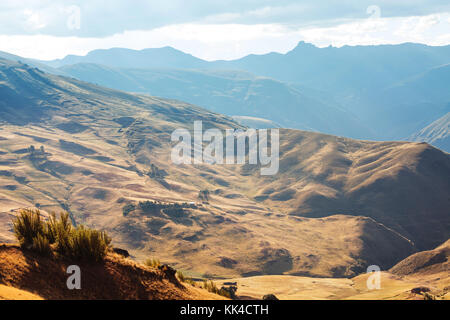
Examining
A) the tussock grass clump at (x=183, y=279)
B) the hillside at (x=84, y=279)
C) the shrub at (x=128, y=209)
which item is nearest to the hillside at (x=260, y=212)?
the shrub at (x=128, y=209)

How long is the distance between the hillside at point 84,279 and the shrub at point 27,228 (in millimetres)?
461

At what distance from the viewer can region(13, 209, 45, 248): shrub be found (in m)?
16.2

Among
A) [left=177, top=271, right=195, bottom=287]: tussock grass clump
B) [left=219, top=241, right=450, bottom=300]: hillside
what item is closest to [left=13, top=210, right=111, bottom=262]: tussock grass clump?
[left=177, top=271, right=195, bottom=287]: tussock grass clump

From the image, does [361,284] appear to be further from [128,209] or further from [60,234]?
[60,234]

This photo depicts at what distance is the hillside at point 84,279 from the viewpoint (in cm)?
1421

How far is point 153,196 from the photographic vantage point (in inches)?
6422

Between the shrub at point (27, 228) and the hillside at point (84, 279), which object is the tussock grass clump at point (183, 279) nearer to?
the hillside at point (84, 279)

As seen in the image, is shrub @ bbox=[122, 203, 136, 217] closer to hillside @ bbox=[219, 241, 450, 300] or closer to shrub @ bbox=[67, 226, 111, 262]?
hillside @ bbox=[219, 241, 450, 300]

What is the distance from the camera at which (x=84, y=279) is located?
598 inches

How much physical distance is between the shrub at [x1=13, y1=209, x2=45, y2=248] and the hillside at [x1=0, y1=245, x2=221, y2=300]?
1.51 feet

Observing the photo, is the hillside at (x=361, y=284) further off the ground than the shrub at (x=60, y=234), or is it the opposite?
the shrub at (x=60, y=234)

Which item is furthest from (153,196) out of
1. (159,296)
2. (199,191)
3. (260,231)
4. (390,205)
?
Answer: (159,296)

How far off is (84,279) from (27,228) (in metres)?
3.36

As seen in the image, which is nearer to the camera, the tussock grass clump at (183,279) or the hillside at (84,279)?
the hillside at (84,279)
